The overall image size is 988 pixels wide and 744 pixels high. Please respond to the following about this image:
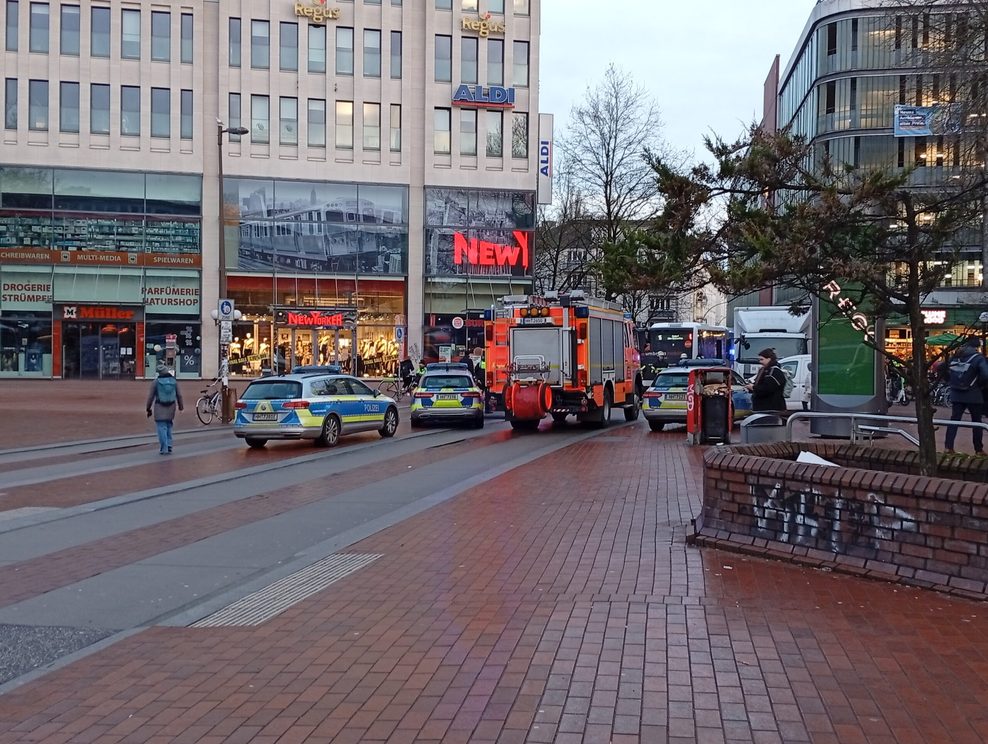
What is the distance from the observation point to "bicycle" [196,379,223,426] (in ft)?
86.5

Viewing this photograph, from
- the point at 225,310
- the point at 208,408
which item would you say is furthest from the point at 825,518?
the point at 225,310

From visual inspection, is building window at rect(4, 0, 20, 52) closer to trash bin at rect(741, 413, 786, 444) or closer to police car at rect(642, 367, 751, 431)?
police car at rect(642, 367, 751, 431)

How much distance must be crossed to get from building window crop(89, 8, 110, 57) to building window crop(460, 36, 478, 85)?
16.1 metres

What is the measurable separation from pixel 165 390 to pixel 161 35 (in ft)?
110

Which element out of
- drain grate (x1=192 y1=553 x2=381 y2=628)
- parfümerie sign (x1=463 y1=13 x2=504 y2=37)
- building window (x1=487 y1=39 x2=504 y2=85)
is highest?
parfümerie sign (x1=463 y1=13 x2=504 y2=37)

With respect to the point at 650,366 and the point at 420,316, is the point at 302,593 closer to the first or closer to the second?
the point at 650,366

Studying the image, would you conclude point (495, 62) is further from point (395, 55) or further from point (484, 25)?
point (395, 55)

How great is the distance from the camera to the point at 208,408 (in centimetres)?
2670

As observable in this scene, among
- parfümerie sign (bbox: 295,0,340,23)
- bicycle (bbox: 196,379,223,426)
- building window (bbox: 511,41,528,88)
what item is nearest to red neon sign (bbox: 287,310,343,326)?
parfümerie sign (bbox: 295,0,340,23)

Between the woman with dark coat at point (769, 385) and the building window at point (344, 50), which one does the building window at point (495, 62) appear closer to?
the building window at point (344, 50)

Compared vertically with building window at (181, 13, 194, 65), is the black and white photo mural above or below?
below

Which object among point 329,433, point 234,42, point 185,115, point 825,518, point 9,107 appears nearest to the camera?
point 825,518

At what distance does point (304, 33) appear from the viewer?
47812 millimetres

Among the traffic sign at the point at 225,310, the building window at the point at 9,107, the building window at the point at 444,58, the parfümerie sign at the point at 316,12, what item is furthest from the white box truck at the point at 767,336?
the building window at the point at 9,107
